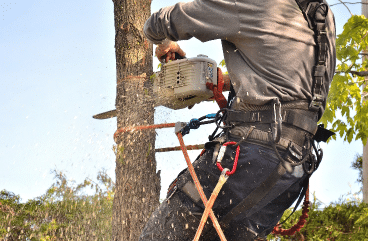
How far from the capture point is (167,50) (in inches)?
109

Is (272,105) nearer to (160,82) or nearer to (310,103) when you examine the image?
(310,103)

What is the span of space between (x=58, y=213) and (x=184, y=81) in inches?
131

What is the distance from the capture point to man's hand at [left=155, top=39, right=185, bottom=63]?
271 cm

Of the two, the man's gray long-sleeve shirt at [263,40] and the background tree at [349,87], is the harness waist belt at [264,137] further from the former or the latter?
the background tree at [349,87]

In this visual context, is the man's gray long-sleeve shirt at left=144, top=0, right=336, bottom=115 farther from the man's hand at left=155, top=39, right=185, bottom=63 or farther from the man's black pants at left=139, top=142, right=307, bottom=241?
the man's hand at left=155, top=39, right=185, bottom=63

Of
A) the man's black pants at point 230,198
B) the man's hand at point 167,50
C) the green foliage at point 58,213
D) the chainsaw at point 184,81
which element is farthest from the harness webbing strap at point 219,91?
the green foliage at point 58,213

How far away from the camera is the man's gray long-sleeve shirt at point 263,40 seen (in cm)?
192

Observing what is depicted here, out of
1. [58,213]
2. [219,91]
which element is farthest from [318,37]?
[58,213]

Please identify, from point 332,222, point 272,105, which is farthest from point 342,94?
point 272,105

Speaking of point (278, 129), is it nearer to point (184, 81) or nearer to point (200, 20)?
point (200, 20)

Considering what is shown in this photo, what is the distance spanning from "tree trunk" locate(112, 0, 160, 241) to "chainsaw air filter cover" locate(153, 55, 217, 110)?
194 mm

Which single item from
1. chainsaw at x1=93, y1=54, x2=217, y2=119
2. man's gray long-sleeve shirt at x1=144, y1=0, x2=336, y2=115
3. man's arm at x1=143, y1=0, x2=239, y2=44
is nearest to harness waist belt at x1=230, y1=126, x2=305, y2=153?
man's gray long-sleeve shirt at x1=144, y1=0, x2=336, y2=115

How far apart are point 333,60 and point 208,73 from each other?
0.98 metres

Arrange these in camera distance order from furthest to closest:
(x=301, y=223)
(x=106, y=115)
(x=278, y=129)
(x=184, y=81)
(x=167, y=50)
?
(x=106, y=115) < (x=184, y=81) < (x=167, y=50) < (x=301, y=223) < (x=278, y=129)
